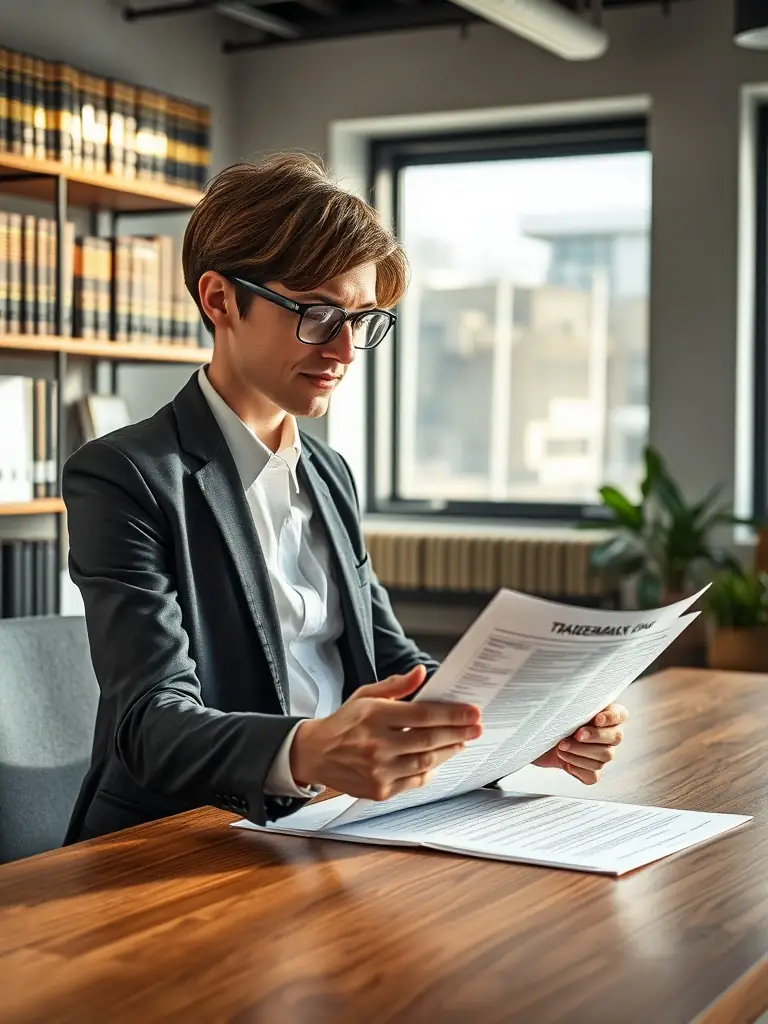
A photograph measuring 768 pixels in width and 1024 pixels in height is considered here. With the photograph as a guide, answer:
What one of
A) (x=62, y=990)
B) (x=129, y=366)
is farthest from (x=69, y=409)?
(x=62, y=990)

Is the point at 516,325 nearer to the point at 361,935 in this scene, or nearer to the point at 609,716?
the point at 609,716

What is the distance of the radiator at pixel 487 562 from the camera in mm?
5176

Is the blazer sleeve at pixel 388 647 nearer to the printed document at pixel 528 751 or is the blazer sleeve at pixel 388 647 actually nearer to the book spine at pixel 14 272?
the printed document at pixel 528 751

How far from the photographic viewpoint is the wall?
16.2 ft

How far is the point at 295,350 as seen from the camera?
171 centimetres

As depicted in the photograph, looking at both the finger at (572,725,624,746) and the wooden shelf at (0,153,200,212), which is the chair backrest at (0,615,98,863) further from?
the wooden shelf at (0,153,200,212)

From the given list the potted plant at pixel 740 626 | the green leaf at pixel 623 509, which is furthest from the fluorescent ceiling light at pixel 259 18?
the potted plant at pixel 740 626

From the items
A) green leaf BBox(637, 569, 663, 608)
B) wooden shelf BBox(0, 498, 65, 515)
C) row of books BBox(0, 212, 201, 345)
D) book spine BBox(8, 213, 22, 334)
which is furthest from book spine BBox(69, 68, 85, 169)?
green leaf BBox(637, 569, 663, 608)

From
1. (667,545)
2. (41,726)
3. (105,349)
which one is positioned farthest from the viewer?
(667,545)

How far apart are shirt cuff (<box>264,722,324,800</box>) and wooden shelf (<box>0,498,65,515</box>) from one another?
283 cm

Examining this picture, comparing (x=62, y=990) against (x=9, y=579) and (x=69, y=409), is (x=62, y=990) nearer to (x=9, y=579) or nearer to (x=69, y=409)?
(x=9, y=579)

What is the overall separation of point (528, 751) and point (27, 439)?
3000 millimetres

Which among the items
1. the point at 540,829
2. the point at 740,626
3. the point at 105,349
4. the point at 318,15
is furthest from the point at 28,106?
the point at 540,829

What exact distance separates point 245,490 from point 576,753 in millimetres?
530
